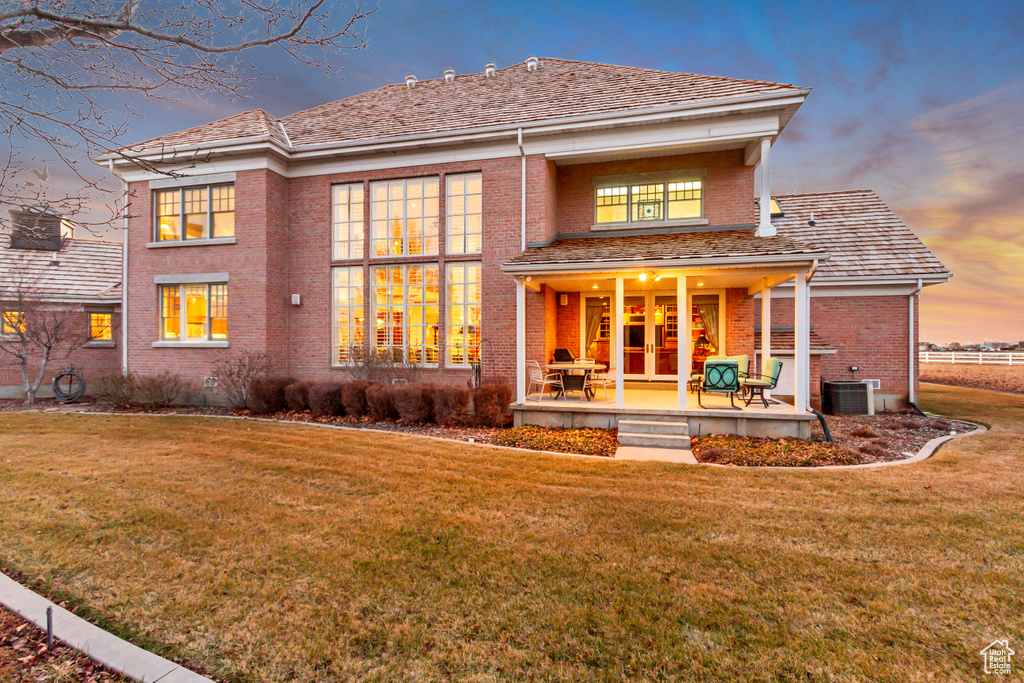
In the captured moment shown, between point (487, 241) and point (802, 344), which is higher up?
point (487, 241)

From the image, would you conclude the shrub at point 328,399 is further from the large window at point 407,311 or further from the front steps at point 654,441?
the front steps at point 654,441

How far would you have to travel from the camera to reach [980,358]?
1079 inches

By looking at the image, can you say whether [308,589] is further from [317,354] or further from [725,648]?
[317,354]

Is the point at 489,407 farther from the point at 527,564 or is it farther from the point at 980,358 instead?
the point at 980,358

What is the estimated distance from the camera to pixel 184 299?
13148mm

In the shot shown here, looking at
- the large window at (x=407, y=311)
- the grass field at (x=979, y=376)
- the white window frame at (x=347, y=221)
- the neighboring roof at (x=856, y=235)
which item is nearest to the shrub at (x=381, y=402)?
the large window at (x=407, y=311)

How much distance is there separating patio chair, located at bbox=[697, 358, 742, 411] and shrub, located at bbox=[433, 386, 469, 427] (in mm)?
5130

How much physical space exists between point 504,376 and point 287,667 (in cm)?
920

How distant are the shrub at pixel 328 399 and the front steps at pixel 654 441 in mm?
6828

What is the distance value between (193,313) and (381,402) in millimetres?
7635

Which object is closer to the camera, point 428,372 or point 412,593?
point 412,593

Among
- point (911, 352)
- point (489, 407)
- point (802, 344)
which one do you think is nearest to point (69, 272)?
point (489, 407)

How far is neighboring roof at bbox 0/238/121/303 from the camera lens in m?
14.5

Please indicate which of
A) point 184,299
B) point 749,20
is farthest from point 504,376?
point 749,20
